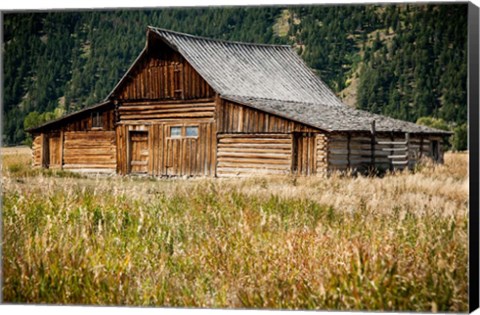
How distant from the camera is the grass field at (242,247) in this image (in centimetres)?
837

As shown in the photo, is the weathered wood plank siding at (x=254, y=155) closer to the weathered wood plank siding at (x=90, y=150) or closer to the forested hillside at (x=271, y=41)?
the weathered wood plank siding at (x=90, y=150)

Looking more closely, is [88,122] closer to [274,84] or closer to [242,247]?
[274,84]

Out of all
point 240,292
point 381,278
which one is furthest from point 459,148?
point 240,292

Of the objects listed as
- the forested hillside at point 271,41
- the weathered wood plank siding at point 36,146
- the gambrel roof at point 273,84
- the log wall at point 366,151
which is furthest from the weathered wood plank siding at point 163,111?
the weathered wood plank siding at point 36,146

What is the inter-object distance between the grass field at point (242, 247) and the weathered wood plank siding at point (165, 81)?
658cm

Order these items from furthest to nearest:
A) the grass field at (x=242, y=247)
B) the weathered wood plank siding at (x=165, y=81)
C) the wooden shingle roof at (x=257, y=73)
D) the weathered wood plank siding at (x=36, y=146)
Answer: the weathered wood plank siding at (x=165, y=81), the wooden shingle roof at (x=257, y=73), the weathered wood plank siding at (x=36, y=146), the grass field at (x=242, y=247)

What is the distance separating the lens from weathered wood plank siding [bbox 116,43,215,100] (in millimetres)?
17953

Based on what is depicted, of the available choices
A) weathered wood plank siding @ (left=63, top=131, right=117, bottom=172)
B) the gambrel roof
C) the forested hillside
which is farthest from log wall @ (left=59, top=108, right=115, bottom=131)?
the forested hillside

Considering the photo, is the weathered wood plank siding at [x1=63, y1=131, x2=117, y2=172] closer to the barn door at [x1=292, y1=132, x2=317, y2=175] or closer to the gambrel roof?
the gambrel roof

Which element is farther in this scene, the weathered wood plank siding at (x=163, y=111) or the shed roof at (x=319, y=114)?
the weathered wood plank siding at (x=163, y=111)

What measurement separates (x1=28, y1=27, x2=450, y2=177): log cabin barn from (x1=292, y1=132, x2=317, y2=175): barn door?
0.04 metres

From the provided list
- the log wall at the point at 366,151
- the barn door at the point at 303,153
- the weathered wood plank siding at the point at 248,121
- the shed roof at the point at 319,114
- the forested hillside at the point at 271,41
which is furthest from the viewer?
the weathered wood plank siding at the point at 248,121

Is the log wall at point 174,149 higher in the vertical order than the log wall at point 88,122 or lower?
lower

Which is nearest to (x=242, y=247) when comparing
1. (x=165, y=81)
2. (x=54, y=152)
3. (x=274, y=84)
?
(x=54, y=152)
